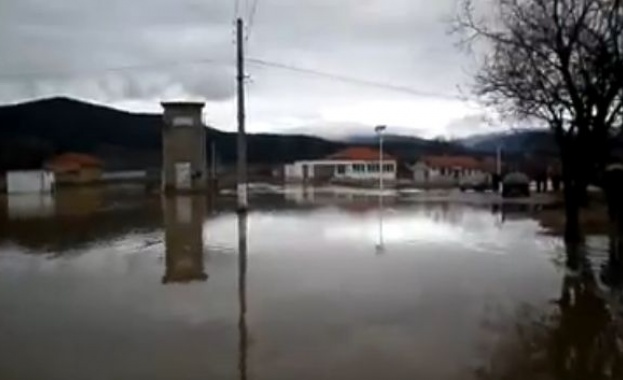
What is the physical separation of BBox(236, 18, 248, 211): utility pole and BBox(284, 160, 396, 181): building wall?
6066 centimetres

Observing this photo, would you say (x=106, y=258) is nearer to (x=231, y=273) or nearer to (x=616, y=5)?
(x=231, y=273)

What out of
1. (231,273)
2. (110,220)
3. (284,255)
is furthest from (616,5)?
(110,220)

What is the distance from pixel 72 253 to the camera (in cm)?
1834

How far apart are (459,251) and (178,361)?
10999mm

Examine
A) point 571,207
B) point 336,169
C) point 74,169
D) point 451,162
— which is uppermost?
point 451,162

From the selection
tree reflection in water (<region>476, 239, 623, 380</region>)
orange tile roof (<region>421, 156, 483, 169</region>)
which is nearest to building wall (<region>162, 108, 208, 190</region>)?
tree reflection in water (<region>476, 239, 623, 380</region>)

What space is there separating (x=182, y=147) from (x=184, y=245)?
125 feet

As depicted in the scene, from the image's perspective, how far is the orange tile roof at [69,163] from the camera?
8682cm

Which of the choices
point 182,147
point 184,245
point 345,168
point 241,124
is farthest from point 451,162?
point 184,245

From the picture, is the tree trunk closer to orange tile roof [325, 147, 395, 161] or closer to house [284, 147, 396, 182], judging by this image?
house [284, 147, 396, 182]

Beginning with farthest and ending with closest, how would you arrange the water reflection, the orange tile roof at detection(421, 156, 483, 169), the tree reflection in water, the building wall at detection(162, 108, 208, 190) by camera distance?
1. the orange tile roof at detection(421, 156, 483, 169)
2. the building wall at detection(162, 108, 208, 190)
3. the water reflection
4. the tree reflection in water

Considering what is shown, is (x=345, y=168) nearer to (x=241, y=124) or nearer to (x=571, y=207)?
(x=241, y=124)

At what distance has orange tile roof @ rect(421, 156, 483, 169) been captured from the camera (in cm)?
10662

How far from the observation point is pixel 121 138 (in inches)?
5182
